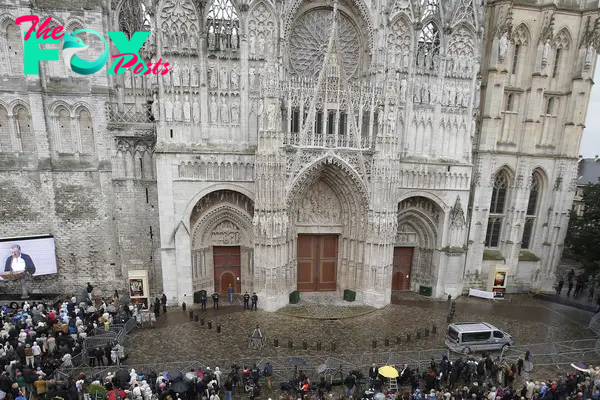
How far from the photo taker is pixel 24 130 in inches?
909

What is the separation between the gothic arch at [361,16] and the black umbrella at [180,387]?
2077 cm

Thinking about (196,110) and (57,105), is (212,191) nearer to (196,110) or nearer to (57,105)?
(196,110)

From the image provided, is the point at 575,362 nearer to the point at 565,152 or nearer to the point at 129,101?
the point at 565,152

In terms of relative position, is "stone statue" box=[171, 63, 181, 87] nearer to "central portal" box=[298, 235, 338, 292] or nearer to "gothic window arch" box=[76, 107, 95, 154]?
"gothic window arch" box=[76, 107, 95, 154]

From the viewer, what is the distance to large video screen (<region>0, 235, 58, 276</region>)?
22.6m

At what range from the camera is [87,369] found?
15.5 m

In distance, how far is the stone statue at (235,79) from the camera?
23062mm

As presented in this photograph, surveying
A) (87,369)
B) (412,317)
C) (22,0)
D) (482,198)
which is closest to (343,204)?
(412,317)

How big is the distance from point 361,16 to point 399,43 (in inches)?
131

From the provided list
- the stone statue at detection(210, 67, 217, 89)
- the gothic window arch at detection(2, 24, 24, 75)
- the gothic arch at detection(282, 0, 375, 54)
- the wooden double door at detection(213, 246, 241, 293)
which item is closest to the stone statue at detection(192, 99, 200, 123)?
the stone statue at detection(210, 67, 217, 89)

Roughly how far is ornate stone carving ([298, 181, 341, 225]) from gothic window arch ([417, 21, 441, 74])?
Answer: 11.5m

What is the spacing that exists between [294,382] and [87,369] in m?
9.35

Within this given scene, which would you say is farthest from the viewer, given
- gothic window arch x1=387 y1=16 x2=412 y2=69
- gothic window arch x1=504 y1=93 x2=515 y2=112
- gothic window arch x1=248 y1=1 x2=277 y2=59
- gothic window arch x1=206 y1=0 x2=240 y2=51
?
gothic window arch x1=504 y1=93 x2=515 y2=112

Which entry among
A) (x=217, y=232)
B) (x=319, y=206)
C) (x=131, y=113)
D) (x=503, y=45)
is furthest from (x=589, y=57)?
(x=131, y=113)
